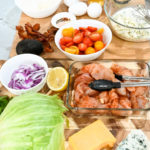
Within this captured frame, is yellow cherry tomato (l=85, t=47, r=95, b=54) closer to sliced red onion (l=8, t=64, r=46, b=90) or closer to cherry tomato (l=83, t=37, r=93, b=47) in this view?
cherry tomato (l=83, t=37, r=93, b=47)

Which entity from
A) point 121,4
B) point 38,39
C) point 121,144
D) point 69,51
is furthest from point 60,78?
point 121,4

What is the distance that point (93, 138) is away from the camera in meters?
1.49

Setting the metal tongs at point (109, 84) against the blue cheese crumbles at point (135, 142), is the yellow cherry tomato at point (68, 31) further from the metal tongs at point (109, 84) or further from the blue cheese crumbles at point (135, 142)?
the blue cheese crumbles at point (135, 142)

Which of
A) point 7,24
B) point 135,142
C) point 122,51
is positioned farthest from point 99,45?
point 7,24

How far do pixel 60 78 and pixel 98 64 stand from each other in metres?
0.39

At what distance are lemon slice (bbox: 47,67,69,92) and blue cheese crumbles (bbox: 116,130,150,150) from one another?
0.71 metres

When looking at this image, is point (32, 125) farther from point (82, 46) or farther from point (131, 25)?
point (131, 25)

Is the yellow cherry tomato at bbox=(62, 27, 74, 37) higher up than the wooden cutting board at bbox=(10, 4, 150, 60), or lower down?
higher up

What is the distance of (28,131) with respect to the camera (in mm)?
1293

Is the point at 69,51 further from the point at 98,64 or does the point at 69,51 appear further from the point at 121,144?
the point at 121,144

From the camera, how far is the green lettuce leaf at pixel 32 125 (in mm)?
1277

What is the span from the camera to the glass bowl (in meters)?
2.08

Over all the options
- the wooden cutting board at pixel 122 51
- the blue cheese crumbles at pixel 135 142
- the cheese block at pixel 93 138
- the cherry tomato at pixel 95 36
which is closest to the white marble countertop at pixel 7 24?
the wooden cutting board at pixel 122 51

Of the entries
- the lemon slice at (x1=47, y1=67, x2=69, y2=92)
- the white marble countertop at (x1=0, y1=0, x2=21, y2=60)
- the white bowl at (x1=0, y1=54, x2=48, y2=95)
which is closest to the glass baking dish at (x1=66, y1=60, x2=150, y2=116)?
the lemon slice at (x1=47, y1=67, x2=69, y2=92)
